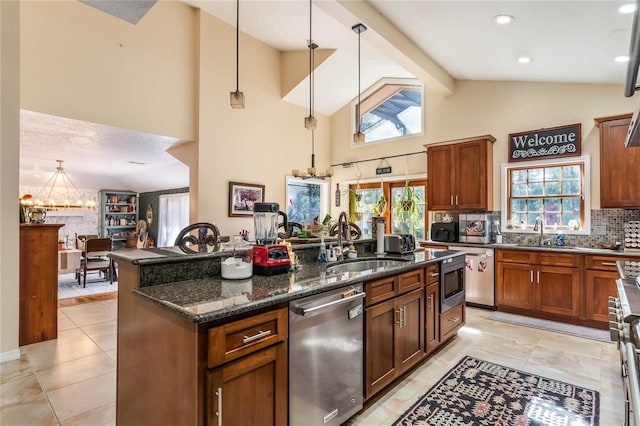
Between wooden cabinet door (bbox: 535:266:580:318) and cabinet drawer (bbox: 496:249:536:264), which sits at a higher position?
cabinet drawer (bbox: 496:249:536:264)

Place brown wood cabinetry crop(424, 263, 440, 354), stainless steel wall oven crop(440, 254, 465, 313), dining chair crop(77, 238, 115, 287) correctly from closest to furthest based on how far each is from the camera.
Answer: brown wood cabinetry crop(424, 263, 440, 354), stainless steel wall oven crop(440, 254, 465, 313), dining chair crop(77, 238, 115, 287)

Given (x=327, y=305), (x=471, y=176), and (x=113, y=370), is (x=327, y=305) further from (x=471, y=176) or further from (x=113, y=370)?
(x=471, y=176)

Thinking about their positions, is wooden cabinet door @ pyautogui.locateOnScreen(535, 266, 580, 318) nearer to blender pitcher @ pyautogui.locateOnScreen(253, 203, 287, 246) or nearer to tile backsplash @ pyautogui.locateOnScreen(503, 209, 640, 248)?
tile backsplash @ pyautogui.locateOnScreen(503, 209, 640, 248)

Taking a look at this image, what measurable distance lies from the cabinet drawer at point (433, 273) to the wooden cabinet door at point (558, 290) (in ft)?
6.70

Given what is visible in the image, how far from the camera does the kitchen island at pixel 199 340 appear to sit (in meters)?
1.34

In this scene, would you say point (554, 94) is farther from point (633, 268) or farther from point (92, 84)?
point (92, 84)

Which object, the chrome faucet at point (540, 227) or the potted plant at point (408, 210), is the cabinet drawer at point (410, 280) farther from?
the potted plant at point (408, 210)

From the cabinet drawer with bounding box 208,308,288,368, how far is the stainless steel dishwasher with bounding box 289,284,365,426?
0.09 m

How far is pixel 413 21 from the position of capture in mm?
3670

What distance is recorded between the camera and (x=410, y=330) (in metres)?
2.63

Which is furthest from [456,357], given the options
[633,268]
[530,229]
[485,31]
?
[485,31]

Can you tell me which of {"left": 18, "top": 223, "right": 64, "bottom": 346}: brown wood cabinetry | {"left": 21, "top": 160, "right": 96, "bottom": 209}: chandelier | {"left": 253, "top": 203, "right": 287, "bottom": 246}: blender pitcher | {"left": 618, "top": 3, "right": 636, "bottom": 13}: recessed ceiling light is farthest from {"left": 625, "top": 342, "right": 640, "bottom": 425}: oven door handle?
{"left": 21, "top": 160, "right": 96, "bottom": 209}: chandelier

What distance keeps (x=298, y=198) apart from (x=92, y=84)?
388cm

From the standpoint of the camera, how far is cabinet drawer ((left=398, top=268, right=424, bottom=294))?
98.7 inches
